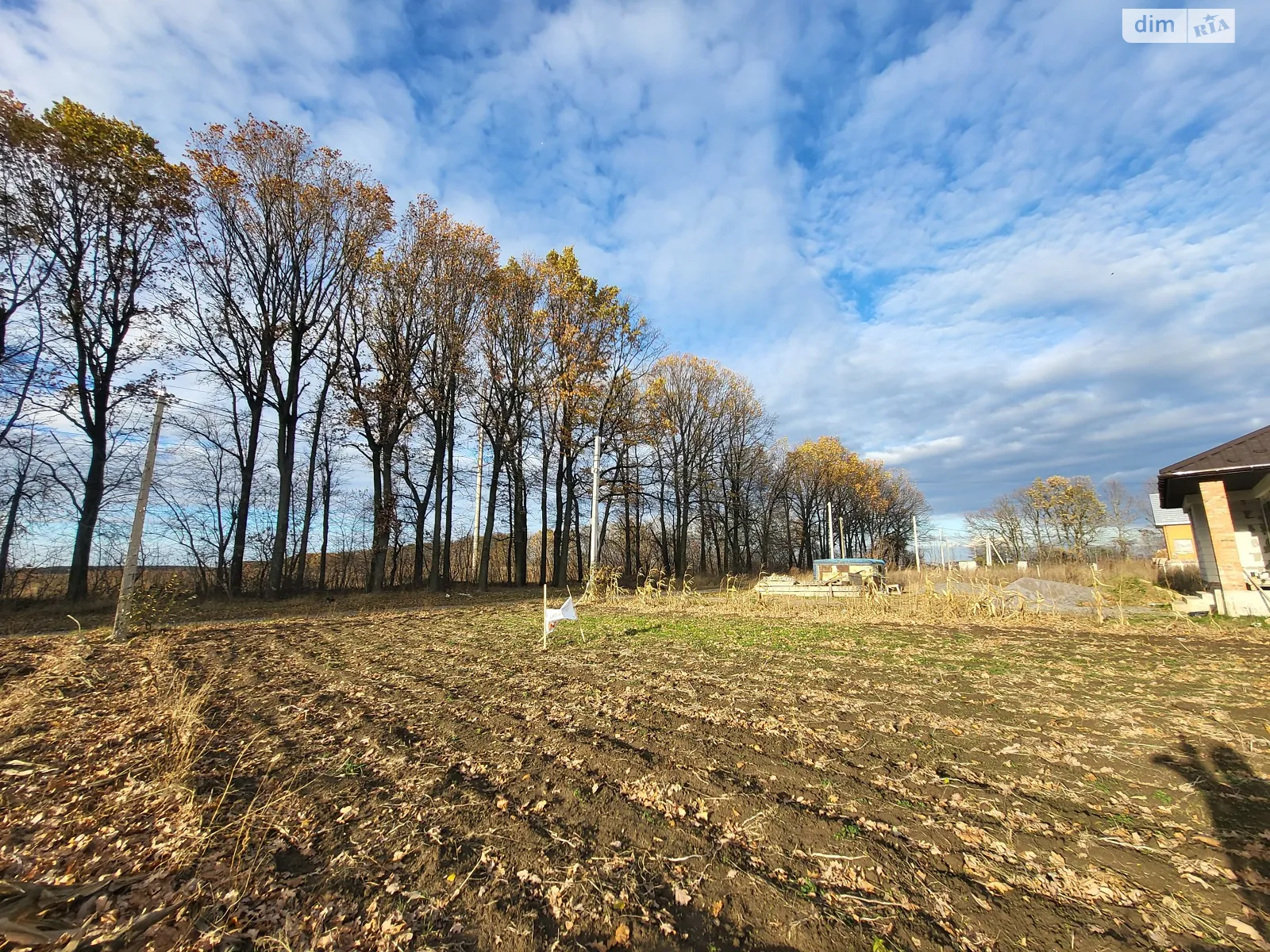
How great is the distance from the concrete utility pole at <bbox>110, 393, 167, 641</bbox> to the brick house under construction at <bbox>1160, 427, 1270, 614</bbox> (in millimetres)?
20107

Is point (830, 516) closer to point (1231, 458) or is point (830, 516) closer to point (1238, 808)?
point (1231, 458)

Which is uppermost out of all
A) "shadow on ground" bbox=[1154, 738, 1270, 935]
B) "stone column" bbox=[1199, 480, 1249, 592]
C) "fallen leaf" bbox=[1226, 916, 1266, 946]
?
"stone column" bbox=[1199, 480, 1249, 592]

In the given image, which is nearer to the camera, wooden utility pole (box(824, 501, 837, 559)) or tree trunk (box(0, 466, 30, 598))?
tree trunk (box(0, 466, 30, 598))

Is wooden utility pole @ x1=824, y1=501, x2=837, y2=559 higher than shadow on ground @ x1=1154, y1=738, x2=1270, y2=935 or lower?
higher

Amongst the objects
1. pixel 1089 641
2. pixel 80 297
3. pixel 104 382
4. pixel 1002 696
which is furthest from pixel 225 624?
pixel 1089 641

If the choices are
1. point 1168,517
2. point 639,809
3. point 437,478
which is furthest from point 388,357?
point 1168,517

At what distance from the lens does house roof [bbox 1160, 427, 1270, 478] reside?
10818 mm

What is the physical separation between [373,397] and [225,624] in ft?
30.7

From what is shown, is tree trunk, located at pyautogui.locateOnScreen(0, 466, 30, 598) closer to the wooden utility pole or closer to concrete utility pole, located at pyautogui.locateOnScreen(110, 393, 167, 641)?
concrete utility pole, located at pyautogui.locateOnScreen(110, 393, 167, 641)

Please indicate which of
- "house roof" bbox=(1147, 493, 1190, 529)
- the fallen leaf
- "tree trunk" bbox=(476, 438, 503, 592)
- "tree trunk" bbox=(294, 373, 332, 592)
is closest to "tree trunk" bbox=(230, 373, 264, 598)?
"tree trunk" bbox=(294, 373, 332, 592)

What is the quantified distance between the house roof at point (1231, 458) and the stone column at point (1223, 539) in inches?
16.5

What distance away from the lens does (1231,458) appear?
11266mm

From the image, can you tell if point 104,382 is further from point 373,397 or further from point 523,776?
point 523,776


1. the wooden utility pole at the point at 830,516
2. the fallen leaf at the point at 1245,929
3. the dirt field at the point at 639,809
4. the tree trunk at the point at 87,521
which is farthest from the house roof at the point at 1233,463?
the wooden utility pole at the point at 830,516
